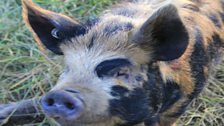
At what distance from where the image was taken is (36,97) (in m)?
3.94

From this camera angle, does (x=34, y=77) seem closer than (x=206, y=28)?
No

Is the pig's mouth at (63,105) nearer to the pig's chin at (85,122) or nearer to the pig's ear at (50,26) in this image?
the pig's chin at (85,122)

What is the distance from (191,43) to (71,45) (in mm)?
665

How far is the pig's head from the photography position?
8.87 ft

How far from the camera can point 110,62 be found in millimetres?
2855

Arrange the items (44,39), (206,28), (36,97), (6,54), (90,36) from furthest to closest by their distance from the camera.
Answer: (6,54) < (36,97) < (206,28) < (44,39) < (90,36)

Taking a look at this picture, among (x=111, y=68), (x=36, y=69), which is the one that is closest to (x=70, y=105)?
(x=111, y=68)

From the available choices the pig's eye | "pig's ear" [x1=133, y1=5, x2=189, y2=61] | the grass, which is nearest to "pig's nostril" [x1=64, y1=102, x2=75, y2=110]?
the pig's eye

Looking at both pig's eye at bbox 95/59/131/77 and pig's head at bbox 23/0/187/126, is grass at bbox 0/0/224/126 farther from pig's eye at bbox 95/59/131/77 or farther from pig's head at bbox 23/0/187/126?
pig's eye at bbox 95/59/131/77

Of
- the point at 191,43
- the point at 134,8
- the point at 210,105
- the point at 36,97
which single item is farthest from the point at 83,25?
the point at 210,105

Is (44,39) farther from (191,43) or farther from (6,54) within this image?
(6,54)

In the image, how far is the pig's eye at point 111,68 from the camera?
282cm

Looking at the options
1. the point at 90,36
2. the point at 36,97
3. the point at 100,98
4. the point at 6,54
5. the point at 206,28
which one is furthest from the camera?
the point at 6,54

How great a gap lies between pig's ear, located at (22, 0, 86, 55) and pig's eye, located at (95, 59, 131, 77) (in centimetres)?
27
